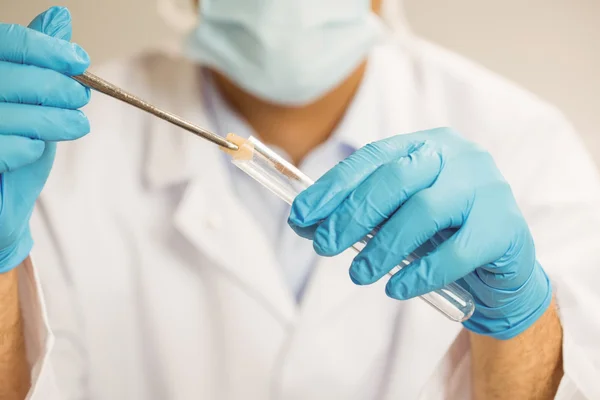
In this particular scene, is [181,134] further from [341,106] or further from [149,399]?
[149,399]

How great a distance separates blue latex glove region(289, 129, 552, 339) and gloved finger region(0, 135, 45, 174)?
11.6 inches

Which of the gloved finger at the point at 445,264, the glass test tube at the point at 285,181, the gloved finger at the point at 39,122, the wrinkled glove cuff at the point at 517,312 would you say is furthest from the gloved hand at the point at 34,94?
the wrinkled glove cuff at the point at 517,312

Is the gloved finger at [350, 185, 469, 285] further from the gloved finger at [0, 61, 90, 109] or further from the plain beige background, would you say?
the plain beige background

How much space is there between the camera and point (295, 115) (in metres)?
0.90

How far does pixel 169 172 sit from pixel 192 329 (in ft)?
0.88

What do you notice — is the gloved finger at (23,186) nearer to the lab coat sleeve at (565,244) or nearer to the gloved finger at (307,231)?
the gloved finger at (307,231)

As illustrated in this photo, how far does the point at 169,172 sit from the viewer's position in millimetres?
913

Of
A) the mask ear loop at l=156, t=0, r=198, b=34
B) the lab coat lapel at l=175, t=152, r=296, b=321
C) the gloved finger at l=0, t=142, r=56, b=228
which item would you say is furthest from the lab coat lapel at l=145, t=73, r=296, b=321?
the gloved finger at l=0, t=142, r=56, b=228

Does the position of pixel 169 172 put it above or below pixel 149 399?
above

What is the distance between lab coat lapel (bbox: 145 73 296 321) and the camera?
0.87m

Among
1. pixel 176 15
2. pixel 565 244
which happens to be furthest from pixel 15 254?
pixel 565 244

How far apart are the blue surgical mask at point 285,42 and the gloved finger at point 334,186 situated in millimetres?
260

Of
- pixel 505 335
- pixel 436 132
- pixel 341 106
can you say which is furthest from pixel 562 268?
pixel 341 106

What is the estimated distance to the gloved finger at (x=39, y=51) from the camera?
572mm
